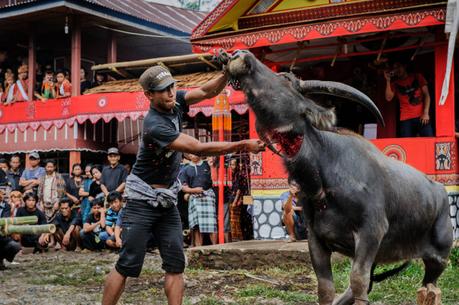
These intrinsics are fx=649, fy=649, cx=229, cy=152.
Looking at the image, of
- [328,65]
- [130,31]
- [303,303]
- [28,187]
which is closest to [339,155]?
[303,303]

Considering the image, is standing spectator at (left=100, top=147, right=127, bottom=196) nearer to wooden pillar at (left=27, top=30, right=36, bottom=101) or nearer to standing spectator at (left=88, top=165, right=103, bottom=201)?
standing spectator at (left=88, top=165, right=103, bottom=201)

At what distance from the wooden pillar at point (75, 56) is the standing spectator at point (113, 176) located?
146 inches

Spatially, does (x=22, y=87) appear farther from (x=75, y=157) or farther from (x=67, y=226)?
(x=67, y=226)

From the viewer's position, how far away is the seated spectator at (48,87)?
1569 centimetres

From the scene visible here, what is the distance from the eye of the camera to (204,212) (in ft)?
36.0

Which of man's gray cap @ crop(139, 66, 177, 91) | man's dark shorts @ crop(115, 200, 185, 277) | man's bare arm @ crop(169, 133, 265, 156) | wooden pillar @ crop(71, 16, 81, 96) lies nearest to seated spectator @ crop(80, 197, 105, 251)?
wooden pillar @ crop(71, 16, 81, 96)

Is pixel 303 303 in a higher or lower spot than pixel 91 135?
lower

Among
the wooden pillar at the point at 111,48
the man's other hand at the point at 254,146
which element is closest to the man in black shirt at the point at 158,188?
the man's other hand at the point at 254,146

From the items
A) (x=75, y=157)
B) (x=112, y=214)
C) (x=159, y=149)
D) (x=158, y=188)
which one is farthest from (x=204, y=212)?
(x=159, y=149)

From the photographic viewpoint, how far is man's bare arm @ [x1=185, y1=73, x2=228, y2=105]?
15.3 feet

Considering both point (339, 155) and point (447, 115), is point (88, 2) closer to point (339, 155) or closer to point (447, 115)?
point (447, 115)

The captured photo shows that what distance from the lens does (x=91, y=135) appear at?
15492 mm

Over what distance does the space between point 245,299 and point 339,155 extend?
2.88 metres

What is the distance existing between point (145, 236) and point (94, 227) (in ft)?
23.8
